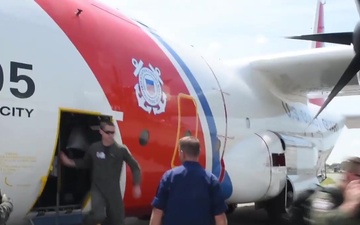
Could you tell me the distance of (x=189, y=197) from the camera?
397 centimetres

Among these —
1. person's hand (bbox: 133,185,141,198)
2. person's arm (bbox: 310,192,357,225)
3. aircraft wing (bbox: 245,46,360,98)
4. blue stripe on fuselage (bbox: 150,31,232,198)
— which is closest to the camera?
person's arm (bbox: 310,192,357,225)

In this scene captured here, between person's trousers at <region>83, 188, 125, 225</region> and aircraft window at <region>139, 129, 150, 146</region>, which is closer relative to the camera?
person's trousers at <region>83, 188, 125, 225</region>

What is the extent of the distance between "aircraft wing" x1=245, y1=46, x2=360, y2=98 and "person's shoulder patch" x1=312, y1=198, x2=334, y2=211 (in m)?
6.83

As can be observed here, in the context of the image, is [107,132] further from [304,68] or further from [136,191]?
[304,68]

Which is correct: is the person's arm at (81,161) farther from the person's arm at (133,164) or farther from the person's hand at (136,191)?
the person's hand at (136,191)

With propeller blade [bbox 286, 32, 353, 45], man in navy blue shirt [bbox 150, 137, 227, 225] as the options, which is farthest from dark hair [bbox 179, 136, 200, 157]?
propeller blade [bbox 286, 32, 353, 45]

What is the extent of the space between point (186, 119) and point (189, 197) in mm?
3052

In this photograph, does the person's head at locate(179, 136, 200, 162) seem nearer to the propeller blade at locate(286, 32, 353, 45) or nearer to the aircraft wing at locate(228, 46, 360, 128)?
the propeller blade at locate(286, 32, 353, 45)

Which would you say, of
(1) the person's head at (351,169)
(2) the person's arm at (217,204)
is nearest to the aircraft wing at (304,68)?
(2) the person's arm at (217,204)

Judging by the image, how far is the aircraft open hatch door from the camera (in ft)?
17.1

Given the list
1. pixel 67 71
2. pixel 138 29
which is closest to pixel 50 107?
pixel 67 71

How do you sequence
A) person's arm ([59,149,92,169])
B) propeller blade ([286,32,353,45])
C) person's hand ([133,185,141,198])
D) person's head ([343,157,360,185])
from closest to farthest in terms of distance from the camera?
person's head ([343,157,360,185]) < person's arm ([59,149,92,169]) < person's hand ([133,185,141,198]) < propeller blade ([286,32,353,45])

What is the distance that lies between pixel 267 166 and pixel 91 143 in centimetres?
425

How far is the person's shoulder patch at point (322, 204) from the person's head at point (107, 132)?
9.05 feet
